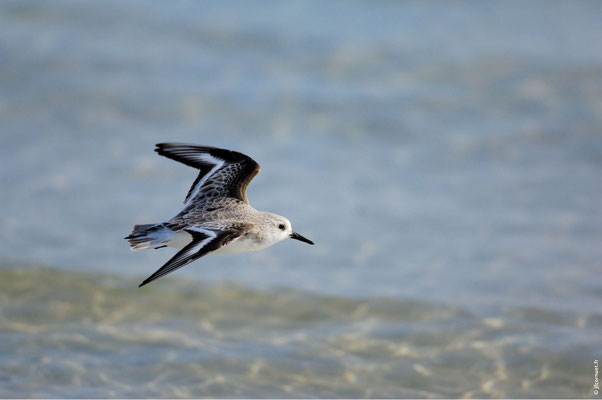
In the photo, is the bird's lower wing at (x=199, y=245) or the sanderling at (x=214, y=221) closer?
the bird's lower wing at (x=199, y=245)

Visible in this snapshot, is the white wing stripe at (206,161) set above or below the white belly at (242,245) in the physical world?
above

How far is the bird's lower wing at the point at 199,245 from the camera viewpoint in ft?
15.3

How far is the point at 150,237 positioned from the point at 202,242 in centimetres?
56

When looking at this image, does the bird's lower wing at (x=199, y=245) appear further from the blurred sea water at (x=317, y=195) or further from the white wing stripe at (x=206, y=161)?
the blurred sea water at (x=317, y=195)

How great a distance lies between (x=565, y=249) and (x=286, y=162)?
3.67 metres

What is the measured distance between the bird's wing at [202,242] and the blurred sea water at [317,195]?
2.22 m

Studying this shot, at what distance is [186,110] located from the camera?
1193cm

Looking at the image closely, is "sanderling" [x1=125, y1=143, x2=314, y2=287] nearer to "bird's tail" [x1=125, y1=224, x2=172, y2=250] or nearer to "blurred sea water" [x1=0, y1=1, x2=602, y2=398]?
"bird's tail" [x1=125, y1=224, x2=172, y2=250]

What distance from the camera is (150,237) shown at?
17.9ft

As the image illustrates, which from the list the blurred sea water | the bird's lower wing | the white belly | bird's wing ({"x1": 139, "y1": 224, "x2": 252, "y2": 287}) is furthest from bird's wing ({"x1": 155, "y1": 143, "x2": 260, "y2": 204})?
the blurred sea water

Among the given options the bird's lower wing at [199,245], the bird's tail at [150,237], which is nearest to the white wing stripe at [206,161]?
the bird's tail at [150,237]

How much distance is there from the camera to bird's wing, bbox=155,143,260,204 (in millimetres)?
6211

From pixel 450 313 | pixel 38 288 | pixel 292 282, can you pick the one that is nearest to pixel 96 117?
pixel 38 288

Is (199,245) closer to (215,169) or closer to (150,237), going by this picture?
(150,237)
